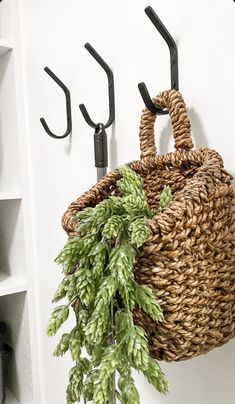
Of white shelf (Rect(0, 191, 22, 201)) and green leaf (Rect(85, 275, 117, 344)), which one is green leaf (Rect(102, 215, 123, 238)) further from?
white shelf (Rect(0, 191, 22, 201))

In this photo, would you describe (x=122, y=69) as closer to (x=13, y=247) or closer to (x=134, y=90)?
(x=134, y=90)

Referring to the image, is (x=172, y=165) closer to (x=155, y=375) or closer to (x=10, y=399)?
A: (x=155, y=375)

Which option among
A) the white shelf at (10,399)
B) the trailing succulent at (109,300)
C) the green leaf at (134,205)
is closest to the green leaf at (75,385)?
the trailing succulent at (109,300)

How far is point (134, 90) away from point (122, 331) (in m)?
0.42

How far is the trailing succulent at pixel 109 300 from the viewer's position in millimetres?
421

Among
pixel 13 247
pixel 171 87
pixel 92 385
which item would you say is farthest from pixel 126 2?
pixel 13 247

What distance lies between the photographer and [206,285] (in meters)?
0.44

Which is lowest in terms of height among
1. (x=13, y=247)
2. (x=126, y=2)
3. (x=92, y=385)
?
(x=92, y=385)

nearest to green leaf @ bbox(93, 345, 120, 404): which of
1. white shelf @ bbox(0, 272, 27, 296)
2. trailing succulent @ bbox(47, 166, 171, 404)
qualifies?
trailing succulent @ bbox(47, 166, 171, 404)

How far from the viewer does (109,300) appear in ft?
1.40

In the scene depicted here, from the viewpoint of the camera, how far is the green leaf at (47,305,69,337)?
46cm

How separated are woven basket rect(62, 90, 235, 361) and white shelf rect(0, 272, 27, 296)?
0.69 m

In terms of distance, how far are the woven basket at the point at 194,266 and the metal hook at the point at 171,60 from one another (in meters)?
0.10

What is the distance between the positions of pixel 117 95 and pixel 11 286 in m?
0.62
